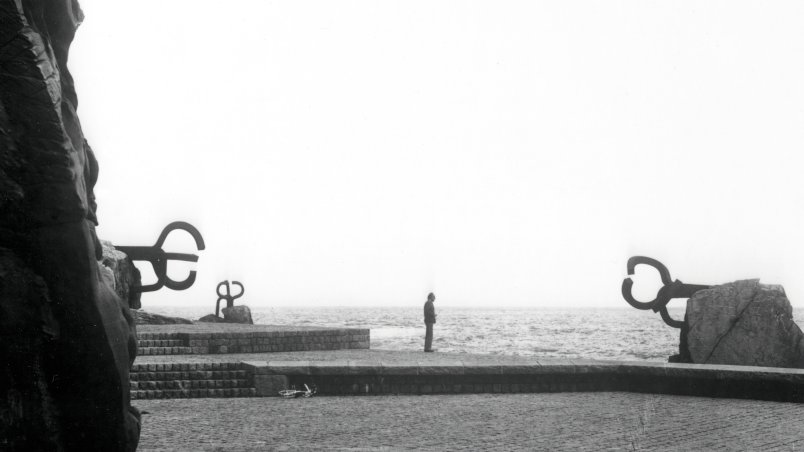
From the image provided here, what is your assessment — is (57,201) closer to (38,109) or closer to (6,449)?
(38,109)

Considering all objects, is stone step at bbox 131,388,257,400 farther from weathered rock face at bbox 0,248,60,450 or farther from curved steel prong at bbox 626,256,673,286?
curved steel prong at bbox 626,256,673,286

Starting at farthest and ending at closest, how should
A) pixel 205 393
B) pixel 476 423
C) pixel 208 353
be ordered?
pixel 208 353 < pixel 205 393 < pixel 476 423

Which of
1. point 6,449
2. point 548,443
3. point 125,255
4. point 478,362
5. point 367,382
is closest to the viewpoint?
point 6,449

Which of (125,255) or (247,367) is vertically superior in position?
(125,255)

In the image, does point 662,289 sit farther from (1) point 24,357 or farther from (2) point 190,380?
(1) point 24,357

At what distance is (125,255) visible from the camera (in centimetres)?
1923

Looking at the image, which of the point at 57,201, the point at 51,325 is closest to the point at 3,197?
the point at 57,201

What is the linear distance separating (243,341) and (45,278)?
1180cm

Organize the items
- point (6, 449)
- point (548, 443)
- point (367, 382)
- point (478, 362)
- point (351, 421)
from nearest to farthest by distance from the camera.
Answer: point (6, 449), point (548, 443), point (351, 421), point (367, 382), point (478, 362)

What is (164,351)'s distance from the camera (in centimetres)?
1512

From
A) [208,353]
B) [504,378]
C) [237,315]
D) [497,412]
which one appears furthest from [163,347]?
[237,315]

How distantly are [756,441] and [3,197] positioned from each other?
229 inches

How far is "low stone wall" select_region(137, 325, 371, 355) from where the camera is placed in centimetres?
1528

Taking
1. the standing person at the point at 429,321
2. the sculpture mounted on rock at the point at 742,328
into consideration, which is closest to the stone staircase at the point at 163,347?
the standing person at the point at 429,321
